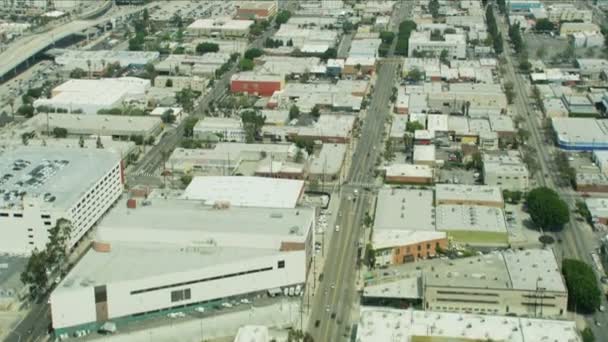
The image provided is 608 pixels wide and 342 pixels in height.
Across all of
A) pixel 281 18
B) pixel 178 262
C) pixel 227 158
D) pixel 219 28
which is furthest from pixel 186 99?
pixel 281 18

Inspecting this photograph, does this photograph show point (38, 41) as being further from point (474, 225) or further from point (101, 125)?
point (474, 225)

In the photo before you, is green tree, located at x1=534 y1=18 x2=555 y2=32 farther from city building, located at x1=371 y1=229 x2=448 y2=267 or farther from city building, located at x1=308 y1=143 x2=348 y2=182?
city building, located at x1=371 y1=229 x2=448 y2=267

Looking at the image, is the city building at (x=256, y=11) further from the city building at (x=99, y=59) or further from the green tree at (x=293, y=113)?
the green tree at (x=293, y=113)

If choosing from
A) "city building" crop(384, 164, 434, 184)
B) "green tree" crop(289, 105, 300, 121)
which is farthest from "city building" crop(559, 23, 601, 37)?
"city building" crop(384, 164, 434, 184)

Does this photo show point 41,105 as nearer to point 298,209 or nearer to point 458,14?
point 298,209

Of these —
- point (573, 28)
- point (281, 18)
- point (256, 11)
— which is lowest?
point (281, 18)

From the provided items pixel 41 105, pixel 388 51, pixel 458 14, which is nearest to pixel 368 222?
pixel 41 105
